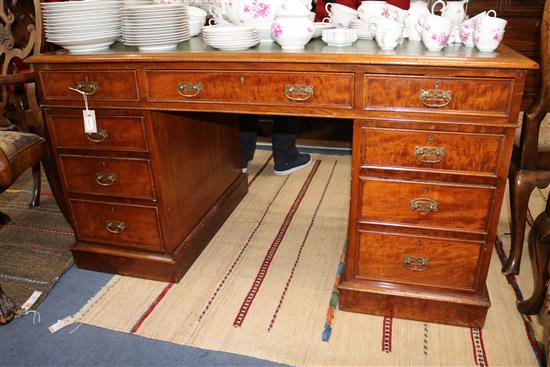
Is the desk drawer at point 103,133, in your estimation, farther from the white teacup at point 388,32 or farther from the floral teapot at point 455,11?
the floral teapot at point 455,11

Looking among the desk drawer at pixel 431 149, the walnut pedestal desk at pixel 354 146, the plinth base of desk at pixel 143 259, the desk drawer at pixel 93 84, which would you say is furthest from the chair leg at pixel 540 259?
the desk drawer at pixel 93 84

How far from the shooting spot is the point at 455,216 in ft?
4.87

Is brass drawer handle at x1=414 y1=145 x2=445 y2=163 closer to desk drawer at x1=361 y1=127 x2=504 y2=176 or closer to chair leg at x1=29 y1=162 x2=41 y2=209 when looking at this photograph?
desk drawer at x1=361 y1=127 x2=504 y2=176

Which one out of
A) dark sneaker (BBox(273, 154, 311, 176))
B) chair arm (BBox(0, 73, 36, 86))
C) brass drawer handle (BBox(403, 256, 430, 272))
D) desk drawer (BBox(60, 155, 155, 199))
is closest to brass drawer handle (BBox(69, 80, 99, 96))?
desk drawer (BBox(60, 155, 155, 199))

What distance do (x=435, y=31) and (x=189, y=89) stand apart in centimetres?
81

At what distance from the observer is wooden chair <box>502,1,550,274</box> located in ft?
5.19

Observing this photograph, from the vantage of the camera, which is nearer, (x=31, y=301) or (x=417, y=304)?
(x=417, y=304)

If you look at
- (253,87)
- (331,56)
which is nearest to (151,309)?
(253,87)

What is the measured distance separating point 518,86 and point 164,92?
3.65ft

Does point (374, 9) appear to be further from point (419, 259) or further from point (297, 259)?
point (297, 259)

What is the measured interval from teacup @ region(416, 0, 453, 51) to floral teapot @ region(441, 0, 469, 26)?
0.76 feet

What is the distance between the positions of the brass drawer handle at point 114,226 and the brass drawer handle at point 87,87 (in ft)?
1.77

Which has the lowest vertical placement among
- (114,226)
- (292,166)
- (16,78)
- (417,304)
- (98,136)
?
(292,166)

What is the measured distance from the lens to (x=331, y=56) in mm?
1354
